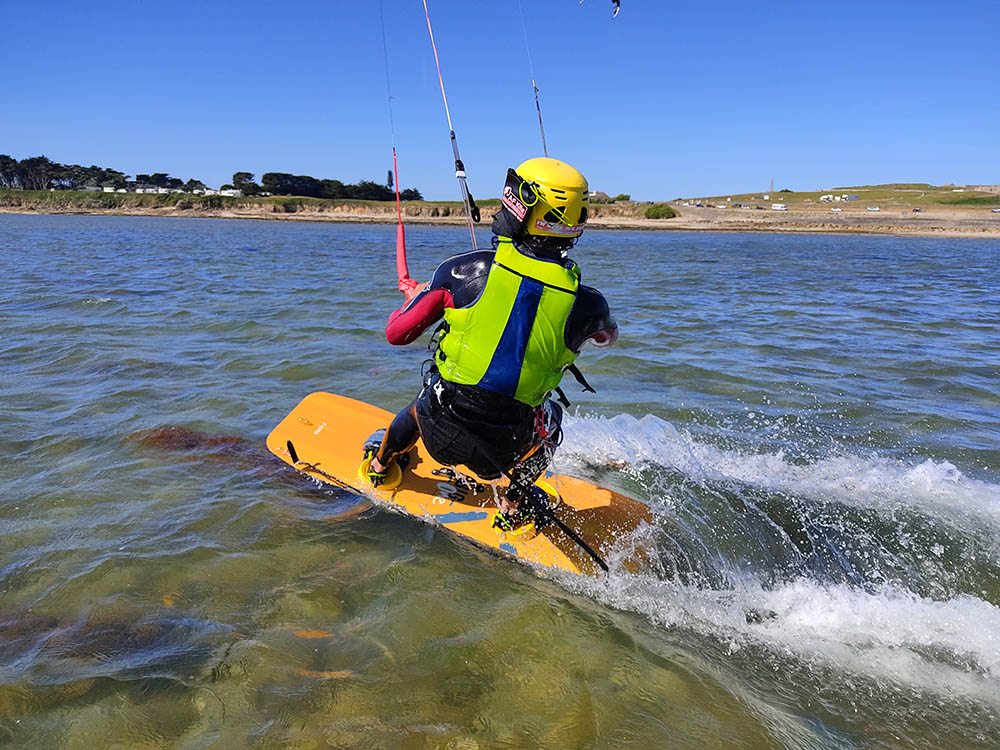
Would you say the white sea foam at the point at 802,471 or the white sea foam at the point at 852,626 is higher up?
the white sea foam at the point at 802,471

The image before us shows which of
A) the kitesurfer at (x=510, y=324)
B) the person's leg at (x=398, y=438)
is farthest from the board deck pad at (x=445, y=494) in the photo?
the kitesurfer at (x=510, y=324)

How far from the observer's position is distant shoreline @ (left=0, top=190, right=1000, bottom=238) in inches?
2901

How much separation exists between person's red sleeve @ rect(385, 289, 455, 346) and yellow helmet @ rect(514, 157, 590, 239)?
0.62 meters

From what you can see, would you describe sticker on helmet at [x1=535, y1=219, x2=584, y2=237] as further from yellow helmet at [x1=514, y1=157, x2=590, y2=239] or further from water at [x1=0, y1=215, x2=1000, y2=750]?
water at [x1=0, y1=215, x2=1000, y2=750]

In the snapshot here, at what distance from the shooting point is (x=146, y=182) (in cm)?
11812

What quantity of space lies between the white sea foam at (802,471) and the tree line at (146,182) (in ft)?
353

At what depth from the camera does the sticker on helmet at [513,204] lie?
335 cm

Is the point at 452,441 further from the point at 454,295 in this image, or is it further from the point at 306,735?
the point at 306,735

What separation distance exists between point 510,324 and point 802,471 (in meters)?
3.69

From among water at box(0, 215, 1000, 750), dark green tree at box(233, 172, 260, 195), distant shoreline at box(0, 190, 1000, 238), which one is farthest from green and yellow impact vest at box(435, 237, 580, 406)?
dark green tree at box(233, 172, 260, 195)

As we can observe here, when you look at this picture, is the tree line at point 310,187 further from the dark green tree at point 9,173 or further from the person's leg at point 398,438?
the person's leg at point 398,438

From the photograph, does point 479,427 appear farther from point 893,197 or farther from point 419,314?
point 893,197

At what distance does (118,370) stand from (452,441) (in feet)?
21.8

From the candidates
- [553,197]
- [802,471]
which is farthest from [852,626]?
[553,197]
